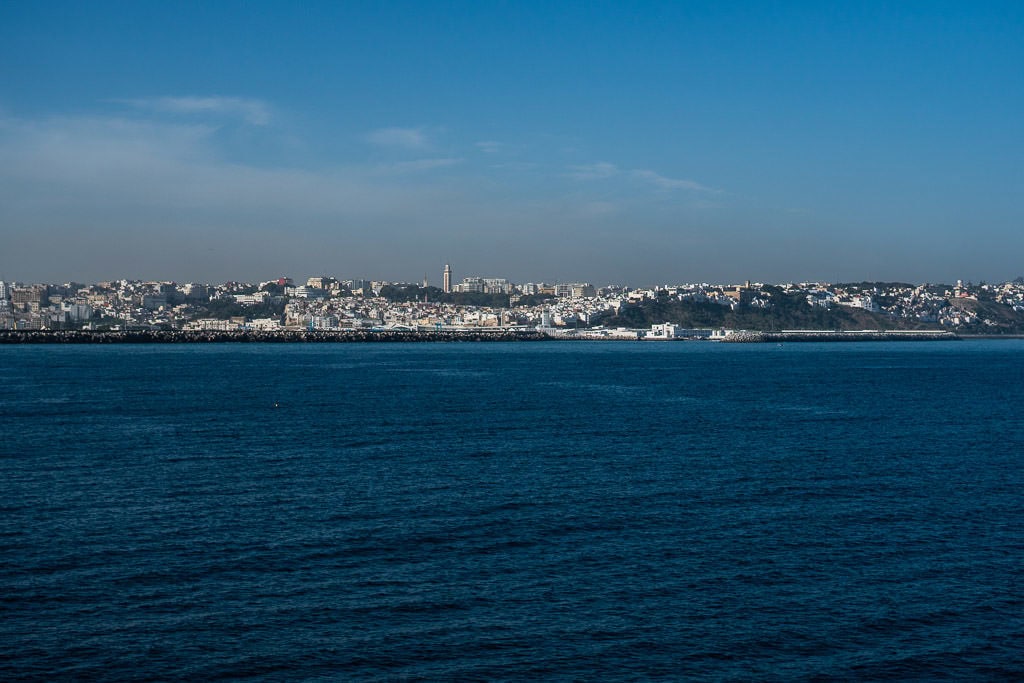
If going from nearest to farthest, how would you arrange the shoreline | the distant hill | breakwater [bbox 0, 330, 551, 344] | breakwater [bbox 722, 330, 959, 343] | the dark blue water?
the dark blue water → breakwater [bbox 0, 330, 551, 344] → the shoreline → breakwater [bbox 722, 330, 959, 343] → the distant hill

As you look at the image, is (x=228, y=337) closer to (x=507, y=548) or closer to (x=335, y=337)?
(x=335, y=337)

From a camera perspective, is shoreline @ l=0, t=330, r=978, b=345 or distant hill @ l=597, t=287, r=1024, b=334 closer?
shoreline @ l=0, t=330, r=978, b=345

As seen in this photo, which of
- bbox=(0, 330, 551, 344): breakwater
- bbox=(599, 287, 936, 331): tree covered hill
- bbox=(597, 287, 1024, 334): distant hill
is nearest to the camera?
bbox=(0, 330, 551, 344): breakwater

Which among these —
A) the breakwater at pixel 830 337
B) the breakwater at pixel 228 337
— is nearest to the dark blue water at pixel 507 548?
the breakwater at pixel 228 337

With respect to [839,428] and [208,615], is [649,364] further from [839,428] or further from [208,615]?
[208,615]

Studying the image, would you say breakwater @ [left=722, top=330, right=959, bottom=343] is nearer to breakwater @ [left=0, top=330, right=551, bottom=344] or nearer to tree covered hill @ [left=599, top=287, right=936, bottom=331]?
tree covered hill @ [left=599, top=287, right=936, bottom=331]

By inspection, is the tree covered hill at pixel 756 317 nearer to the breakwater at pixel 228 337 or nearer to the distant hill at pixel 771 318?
the distant hill at pixel 771 318

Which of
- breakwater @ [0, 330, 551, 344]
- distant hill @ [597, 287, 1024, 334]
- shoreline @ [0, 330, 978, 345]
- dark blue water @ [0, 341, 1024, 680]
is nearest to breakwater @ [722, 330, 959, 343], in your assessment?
shoreline @ [0, 330, 978, 345]
